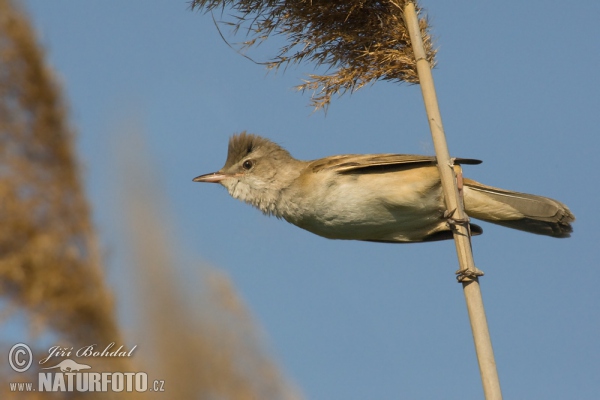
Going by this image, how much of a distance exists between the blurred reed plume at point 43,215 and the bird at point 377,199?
1.52 meters

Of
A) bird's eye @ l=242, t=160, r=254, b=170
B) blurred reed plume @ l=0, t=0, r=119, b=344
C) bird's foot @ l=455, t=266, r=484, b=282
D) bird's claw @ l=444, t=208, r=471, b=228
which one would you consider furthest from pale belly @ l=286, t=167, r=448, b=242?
blurred reed plume @ l=0, t=0, r=119, b=344

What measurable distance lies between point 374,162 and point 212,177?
97cm

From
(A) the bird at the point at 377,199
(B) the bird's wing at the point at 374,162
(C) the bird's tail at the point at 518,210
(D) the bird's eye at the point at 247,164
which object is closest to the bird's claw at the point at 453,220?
(A) the bird at the point at 377,199

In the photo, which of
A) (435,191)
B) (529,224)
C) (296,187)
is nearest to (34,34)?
(296,187)

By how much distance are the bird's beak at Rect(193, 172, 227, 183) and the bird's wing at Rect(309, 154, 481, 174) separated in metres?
0.61

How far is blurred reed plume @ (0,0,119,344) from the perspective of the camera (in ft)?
7.05

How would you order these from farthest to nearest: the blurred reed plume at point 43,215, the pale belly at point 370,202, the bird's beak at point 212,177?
the bird's beak at point 212,177
the pale belly at point 370,202
the blurred reed plume at point 43,215

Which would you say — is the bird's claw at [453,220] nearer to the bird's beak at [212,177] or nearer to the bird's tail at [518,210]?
the bird's tail at [518,210]

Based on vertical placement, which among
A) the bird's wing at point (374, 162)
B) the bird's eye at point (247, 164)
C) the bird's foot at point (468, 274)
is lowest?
the bird's foot at point (468, 274)

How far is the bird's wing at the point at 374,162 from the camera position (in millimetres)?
3482

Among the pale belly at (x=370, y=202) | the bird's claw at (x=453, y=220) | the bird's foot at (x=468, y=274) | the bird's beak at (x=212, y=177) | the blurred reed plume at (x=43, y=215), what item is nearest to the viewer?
the blurred reed plume at (x=43, y=215)

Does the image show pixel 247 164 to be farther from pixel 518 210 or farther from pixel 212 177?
pixel 518 210

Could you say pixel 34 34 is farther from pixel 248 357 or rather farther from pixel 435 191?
pixel 435 191

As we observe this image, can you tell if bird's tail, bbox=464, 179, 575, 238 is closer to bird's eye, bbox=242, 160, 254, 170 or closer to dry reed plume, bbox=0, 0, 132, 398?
bird's eye, bbox=242, 160, 254, 170
